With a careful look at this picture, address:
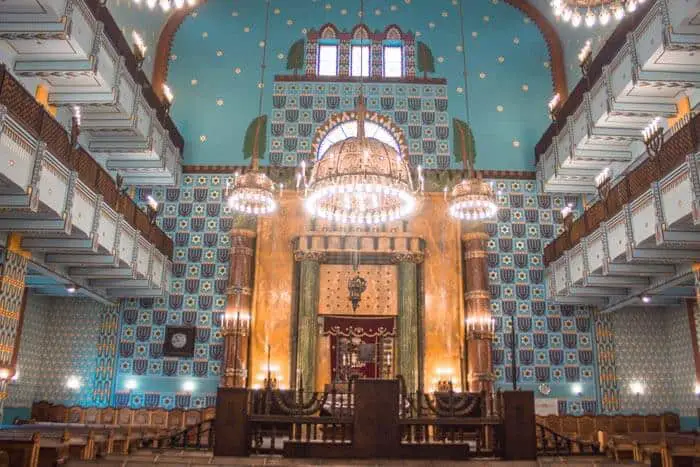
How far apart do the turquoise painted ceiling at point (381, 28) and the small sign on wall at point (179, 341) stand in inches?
266

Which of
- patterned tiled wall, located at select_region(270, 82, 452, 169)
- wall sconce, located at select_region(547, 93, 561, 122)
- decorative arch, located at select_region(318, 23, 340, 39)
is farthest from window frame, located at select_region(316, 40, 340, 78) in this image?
wall sconce, located at select_region(547, 93, 561, 122)

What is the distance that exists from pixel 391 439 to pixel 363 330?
38.1 ft

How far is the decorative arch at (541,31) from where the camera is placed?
86.0ft

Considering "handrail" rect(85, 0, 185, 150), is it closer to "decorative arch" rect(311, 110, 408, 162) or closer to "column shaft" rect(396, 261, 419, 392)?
"decorative arch" rect(311, 110, 408, 162)

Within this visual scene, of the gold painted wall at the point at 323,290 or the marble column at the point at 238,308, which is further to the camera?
the gold painted wall at the point at 323,290

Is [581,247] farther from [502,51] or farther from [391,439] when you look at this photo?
[391,439]

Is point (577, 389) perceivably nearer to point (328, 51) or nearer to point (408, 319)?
point (408, 319)

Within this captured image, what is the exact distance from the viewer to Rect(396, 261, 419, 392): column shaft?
2167cm

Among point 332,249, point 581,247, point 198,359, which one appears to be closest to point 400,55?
point 332,249

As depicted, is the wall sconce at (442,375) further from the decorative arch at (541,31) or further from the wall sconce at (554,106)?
the decorative arch at (541,31)

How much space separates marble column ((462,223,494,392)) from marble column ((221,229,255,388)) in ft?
25.6

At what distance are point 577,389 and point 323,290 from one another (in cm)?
988

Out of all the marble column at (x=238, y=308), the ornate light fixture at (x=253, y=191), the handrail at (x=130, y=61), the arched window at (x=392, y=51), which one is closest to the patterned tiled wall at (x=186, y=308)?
the marble column at (x=238, y=308)

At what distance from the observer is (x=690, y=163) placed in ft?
44.8
